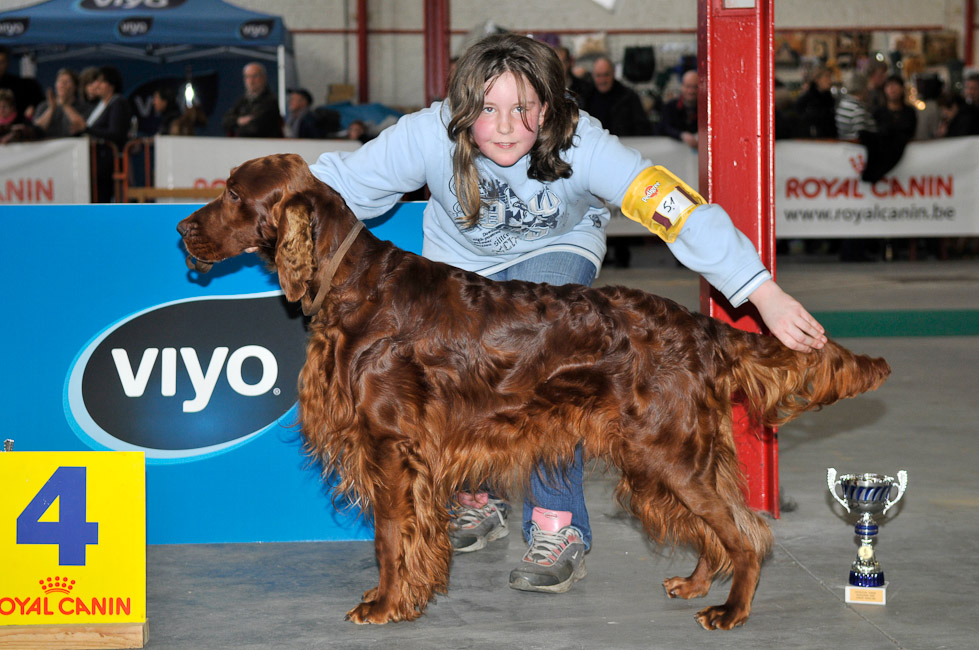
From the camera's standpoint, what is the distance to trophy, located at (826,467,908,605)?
2.58 metres

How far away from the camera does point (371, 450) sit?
2484 millimetres

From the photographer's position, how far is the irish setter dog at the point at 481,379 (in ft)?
8.00

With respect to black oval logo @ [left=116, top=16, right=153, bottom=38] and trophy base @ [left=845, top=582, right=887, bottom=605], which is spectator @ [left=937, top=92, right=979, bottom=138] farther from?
trophy base @ [left=845, top=582, right=887, bottom=605]

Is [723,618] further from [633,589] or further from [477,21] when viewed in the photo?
[477,21]

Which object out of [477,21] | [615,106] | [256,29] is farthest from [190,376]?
[477,21]

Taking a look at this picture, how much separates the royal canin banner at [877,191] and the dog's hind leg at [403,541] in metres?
7.65

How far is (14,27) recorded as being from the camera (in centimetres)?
1178

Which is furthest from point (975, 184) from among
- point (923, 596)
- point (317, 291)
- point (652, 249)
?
point (317, 291)

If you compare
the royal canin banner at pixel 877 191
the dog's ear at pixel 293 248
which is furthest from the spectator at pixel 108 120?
the dog's ear at pixel 293 248

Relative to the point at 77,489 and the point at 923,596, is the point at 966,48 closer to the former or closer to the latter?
the point at 923,596

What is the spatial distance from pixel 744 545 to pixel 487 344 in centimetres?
77

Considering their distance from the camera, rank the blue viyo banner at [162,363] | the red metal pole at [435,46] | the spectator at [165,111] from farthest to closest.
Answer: the spectator at [165,111] < the red metal pole at [435,46] < the blue viyo banner at [162,363]

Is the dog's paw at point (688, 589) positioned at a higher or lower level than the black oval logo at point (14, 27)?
lower

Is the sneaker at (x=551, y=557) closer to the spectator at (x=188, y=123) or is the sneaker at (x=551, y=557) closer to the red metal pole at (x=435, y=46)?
the red metal pole at (x=435, y=46)
